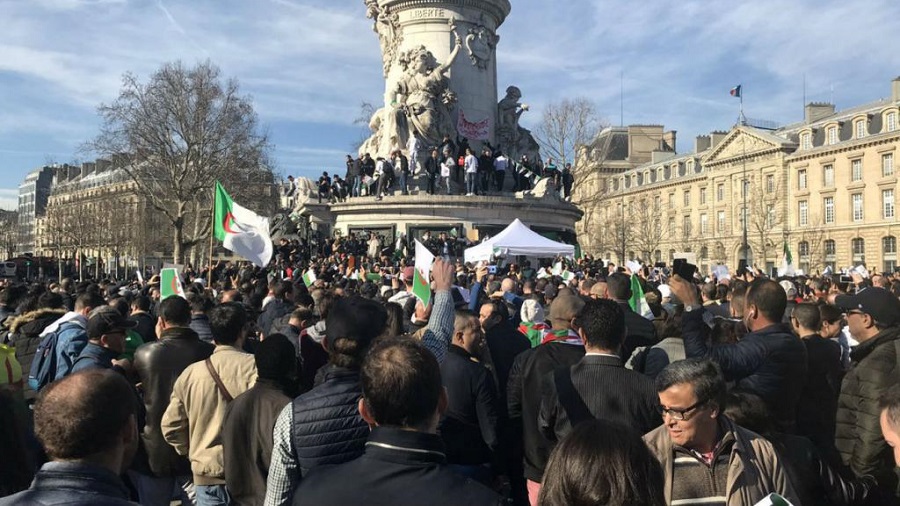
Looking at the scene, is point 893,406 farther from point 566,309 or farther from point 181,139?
point 181,139

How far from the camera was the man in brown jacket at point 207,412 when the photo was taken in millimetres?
4559

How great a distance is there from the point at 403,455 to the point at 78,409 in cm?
106

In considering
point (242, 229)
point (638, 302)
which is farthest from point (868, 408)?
point (242, 229)

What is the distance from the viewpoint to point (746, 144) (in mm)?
72688

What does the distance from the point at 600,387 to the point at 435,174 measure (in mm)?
26945

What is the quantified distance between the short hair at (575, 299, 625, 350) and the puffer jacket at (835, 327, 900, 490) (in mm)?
1554

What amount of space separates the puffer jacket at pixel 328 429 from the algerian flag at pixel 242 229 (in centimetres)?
794

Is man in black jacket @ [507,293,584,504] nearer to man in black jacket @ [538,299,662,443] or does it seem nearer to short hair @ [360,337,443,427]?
man in black jacket @ [538,299,662,443]

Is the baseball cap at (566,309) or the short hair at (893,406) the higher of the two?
the baseball cap at (566,309)

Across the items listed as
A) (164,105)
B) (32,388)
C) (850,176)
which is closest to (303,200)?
(164,105)

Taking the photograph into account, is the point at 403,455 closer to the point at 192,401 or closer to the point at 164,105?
the point at 192,401

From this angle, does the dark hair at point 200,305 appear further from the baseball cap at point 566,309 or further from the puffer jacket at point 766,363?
the puffer jacket at point 766,363

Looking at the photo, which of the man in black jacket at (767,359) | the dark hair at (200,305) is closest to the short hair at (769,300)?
the man in black jacket at (767,359)

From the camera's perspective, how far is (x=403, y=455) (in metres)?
2.53
